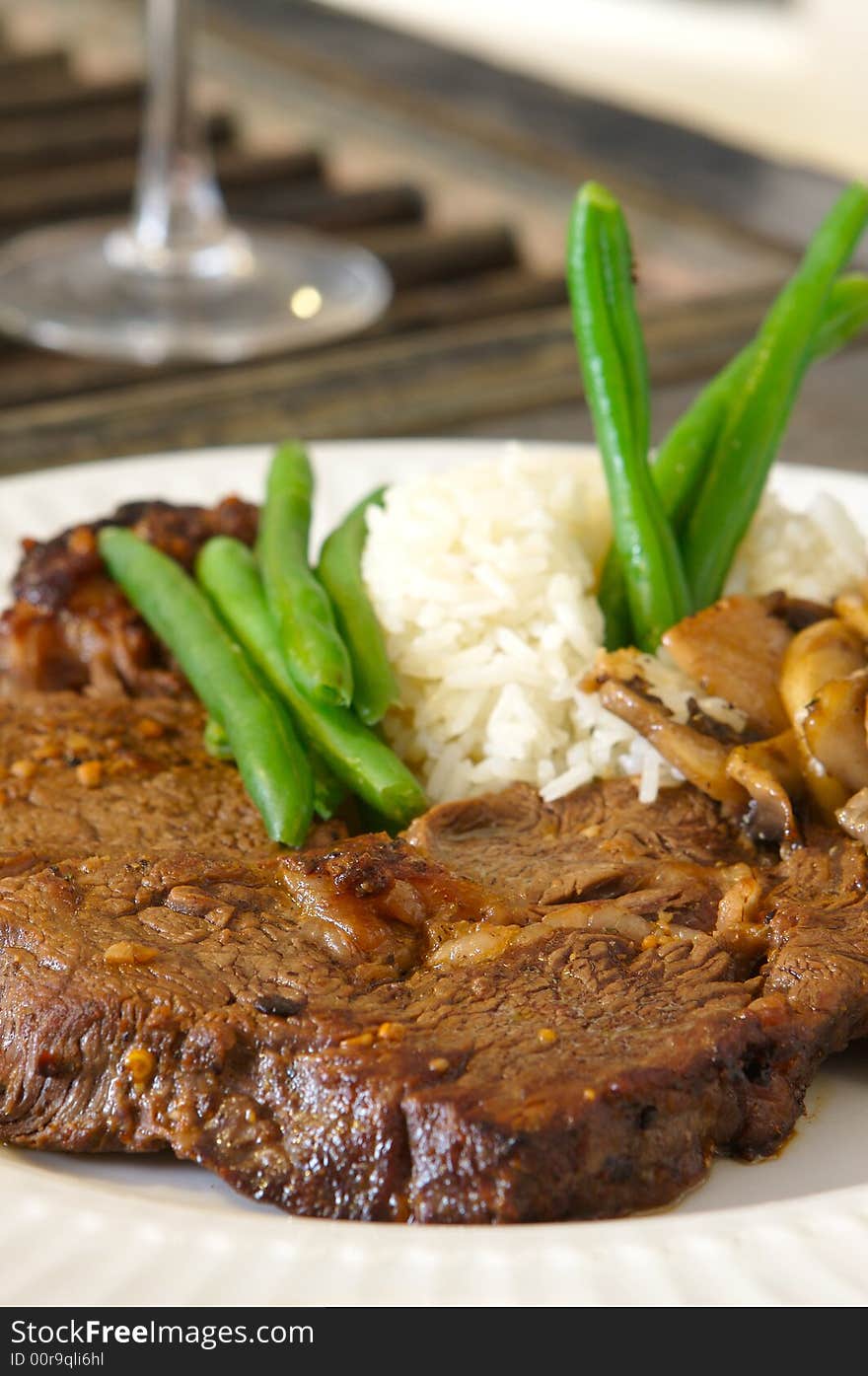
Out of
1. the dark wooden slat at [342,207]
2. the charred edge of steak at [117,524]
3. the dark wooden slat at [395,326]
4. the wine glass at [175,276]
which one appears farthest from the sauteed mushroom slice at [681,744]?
the dark wooden slat at [342,207]

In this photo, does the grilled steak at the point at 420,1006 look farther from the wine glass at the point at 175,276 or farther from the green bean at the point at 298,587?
the wine glass at the point at 175,276

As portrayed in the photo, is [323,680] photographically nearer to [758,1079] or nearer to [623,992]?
[623,992]

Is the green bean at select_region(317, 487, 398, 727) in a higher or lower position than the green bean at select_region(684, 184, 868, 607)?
lower

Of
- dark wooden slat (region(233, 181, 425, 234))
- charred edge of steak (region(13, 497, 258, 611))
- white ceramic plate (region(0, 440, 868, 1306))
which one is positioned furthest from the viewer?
dark wooden slat (region(233, 181, 425, 234))

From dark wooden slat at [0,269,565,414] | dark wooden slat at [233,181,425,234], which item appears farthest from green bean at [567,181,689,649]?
dark wooden slat at [233,181,425,234]

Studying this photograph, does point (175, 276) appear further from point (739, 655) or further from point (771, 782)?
point (771, 782)

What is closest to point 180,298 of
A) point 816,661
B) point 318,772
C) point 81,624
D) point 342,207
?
point 342,207

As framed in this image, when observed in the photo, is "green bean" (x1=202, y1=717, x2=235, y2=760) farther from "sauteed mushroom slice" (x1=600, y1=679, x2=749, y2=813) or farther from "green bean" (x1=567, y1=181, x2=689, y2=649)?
"green bean" (x1=567, y1=181, x2=689, y2=649)
